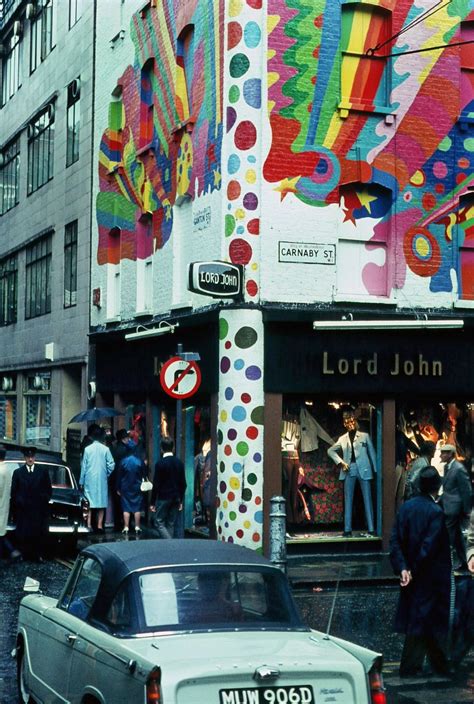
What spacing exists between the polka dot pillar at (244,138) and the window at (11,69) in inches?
805

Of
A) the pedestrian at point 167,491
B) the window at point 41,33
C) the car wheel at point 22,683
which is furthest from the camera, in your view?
the window at point 41,33

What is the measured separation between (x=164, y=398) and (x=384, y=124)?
22.2 feet

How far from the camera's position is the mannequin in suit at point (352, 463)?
1902 centimetres

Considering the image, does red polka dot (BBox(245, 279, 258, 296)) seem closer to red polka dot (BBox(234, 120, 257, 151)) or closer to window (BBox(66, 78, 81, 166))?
red polka dot (BBox(234, 120, 257, 151))

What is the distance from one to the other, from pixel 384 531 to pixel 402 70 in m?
7.75

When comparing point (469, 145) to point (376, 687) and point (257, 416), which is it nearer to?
point (257, 416)

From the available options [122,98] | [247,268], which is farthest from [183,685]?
[122,98]

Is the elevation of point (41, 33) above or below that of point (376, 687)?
above

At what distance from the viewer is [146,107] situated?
2308 centimetres

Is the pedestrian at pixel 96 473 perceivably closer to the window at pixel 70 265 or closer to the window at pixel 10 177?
the window at pixel 70 265

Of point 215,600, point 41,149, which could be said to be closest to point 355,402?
point 215,600

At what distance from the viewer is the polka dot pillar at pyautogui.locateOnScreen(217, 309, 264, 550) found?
59.2 ft

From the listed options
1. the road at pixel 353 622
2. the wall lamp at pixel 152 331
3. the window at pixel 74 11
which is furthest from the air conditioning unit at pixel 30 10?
the road at pixel 353 622

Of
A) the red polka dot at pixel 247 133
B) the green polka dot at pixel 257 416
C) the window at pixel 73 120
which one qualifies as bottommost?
the green polka dot at pixel 257 416
